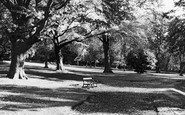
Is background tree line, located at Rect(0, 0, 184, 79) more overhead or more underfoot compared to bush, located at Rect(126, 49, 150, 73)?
more overhead

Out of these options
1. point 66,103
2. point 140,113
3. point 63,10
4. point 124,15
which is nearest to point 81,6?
point 63,10

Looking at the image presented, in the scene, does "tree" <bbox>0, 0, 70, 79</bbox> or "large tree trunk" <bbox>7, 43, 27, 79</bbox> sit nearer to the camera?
"tree" <bbox>0, 0, 70, 79</bbox>

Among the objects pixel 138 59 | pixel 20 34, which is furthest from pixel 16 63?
pixel 138 59

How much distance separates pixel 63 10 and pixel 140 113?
582 inches

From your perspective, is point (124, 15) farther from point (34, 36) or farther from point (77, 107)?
point (77, 107)

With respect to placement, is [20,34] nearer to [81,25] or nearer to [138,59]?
[81,25]

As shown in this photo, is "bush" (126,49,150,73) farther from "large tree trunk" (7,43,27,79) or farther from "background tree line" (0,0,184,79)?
"large tree trunk" (7,43,27,79)

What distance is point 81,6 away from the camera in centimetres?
2520

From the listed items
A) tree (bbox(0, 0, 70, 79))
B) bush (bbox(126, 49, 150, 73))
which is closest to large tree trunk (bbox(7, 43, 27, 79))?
tree (bbox(0, 0, 70, 79))

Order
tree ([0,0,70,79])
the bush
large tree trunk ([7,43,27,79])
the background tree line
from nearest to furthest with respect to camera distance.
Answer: the background tree line → tree ([0,0,70,79]) → large tree trunk ([7,43,27,79]) → the bush

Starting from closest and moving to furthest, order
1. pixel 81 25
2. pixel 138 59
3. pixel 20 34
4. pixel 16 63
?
pixel 20 34
pixel 16 63
pixel 81 25
pixel 138 59

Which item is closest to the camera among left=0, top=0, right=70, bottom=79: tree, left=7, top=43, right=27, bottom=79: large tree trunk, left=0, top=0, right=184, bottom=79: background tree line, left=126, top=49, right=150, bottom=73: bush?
left=0, top=0, right=184, bottom=79: background tree line

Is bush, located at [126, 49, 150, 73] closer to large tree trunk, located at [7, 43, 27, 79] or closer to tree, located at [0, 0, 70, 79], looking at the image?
tree, located at [0, 0, 70, 79]

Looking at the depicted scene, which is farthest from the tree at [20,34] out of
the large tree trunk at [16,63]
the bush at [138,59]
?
the bush at [138,59]
